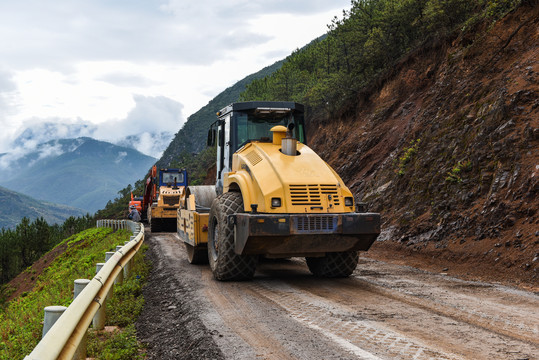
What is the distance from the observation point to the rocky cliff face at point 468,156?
10.4 m

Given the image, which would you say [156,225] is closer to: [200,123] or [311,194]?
[311,194]

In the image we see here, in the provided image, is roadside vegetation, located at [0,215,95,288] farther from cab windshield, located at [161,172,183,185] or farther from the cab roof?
the cab roof

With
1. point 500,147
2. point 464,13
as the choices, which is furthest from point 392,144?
point 500,147

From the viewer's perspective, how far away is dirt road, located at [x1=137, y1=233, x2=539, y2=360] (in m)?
4.65

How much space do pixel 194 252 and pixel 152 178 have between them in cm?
2134

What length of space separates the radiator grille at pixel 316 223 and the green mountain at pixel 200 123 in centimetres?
16170

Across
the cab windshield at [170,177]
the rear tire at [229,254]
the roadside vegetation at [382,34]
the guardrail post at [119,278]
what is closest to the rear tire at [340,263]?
the rear tire at [229,254]

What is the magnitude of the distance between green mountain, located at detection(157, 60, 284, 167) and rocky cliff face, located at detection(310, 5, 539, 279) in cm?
15034

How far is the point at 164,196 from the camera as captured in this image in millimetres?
28016

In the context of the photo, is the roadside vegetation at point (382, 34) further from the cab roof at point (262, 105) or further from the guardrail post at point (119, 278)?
the guardrail post at point (119, 278)

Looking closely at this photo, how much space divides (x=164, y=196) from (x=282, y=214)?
69.3 ft

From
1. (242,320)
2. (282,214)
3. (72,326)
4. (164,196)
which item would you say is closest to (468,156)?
(282,214)

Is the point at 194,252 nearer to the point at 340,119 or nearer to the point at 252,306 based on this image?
the point at 252,306

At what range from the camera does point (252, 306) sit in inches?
262
